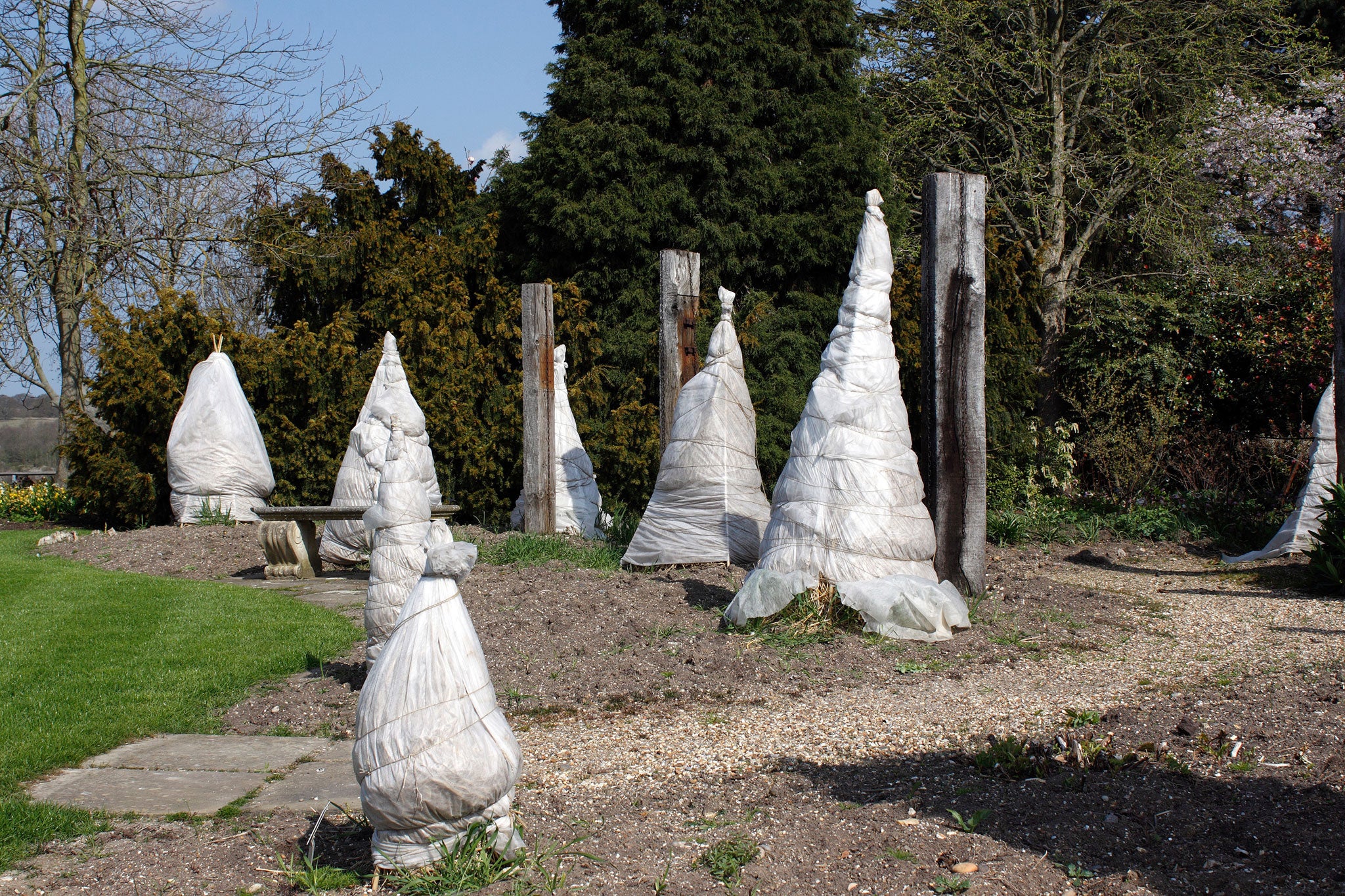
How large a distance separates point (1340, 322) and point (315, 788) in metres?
7.89

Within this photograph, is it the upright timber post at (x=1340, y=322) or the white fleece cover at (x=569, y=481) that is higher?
the upright timber post at (x=1340, y=322)

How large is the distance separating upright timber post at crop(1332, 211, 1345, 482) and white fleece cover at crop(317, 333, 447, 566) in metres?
7.51

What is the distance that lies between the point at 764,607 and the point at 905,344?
20.1 feet

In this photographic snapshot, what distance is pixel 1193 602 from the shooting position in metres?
6.93

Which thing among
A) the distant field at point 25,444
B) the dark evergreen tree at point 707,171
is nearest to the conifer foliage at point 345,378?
the dark evergreen tree at point 707,171

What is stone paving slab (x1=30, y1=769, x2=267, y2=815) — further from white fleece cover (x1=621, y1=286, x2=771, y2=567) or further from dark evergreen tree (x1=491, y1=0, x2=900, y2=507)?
dark evergreen tree (x1=491, y1=0, x2=900, y2=507)

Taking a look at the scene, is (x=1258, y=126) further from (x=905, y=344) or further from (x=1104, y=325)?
(x=905, y=344)

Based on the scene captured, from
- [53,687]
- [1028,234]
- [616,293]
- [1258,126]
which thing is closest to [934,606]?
[53,687]

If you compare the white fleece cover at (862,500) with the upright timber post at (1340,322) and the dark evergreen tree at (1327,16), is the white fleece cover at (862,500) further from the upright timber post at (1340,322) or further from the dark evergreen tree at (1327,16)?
the dark evergreen tree at (1327,16)

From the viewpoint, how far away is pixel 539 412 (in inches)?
384

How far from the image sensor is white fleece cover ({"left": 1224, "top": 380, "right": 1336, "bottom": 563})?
8.38 m

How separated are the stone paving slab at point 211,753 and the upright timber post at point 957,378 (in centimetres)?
410

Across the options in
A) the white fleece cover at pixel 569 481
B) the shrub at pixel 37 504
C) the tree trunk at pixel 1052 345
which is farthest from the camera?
the shrub at pixel 37 504

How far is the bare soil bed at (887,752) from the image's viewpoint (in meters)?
2.83
